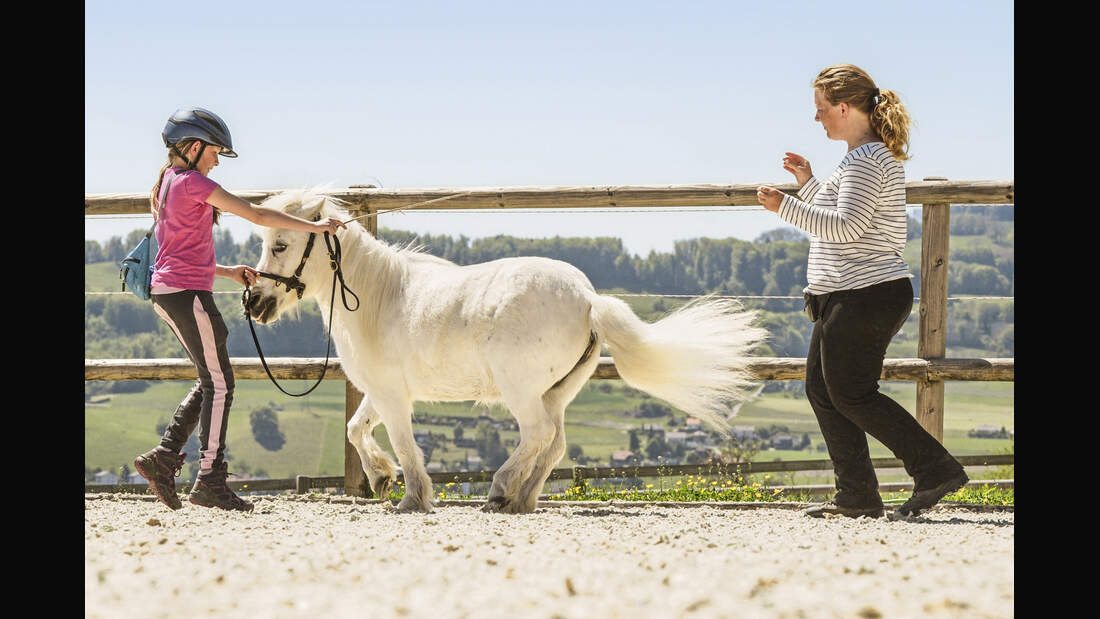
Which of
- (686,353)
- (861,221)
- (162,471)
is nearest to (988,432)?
(686,353)

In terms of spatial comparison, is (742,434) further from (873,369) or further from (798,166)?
(873,369)

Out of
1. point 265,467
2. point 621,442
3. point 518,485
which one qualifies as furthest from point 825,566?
point 621,442

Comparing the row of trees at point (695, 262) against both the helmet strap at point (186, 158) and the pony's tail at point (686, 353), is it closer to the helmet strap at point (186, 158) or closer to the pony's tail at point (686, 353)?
the pony's tail at point (686, 353)

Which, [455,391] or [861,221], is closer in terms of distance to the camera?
[861,221]

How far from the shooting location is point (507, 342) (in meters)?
4.77

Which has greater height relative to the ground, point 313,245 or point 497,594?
point 313,245

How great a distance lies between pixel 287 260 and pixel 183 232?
0.84m

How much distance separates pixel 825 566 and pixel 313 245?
11.1 feet

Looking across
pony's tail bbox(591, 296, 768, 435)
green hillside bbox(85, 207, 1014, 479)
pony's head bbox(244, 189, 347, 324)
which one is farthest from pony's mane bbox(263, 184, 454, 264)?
green hillside bbox(85, 207, 1014, 479)

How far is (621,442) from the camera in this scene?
86.0 metres

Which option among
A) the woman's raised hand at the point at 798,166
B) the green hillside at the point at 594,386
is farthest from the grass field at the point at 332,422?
the woman's raised hand at the point at 798,166

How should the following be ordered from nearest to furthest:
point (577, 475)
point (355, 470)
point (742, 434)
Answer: point (355, 470) < point (577, 475) < point (742, 434)

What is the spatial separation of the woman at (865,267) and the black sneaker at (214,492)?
289cm
